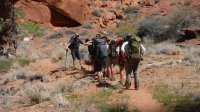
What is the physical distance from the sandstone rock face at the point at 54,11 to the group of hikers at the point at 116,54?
1543 centimetres

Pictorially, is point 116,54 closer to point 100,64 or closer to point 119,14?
point 100,64

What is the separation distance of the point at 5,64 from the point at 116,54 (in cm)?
779

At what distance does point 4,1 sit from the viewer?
2491cm

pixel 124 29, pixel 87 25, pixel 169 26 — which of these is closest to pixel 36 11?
pixel 87 25

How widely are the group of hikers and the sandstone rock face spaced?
15426 millimetres

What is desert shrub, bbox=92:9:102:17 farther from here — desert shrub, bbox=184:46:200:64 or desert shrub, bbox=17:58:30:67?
desert shrub, bbox=184:46:200:64

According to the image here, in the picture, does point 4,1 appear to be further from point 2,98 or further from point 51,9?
point 2,98

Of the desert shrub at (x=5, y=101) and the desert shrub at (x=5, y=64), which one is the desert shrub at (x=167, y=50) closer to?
the desert shrub at (x=5, y=64)

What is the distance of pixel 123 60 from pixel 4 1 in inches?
516

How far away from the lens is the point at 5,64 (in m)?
21.1

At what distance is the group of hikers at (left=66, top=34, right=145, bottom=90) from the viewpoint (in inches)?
506

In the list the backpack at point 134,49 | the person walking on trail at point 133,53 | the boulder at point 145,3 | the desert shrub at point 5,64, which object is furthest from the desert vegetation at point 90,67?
the backpack at point 134,49

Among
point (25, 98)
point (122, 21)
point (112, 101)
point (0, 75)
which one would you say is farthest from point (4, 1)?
point (112, 101)

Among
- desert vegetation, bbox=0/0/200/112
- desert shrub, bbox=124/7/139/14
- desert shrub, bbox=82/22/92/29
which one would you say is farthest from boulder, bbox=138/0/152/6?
desert shrub, bbox=82/22/92/29
